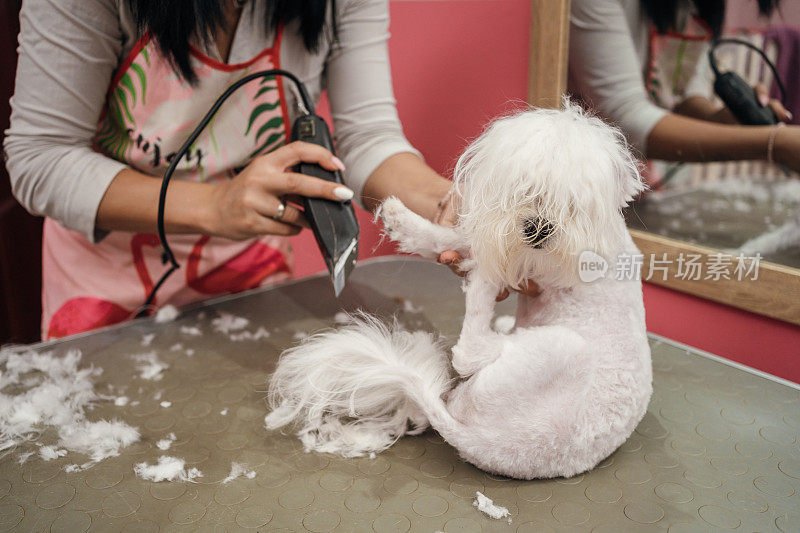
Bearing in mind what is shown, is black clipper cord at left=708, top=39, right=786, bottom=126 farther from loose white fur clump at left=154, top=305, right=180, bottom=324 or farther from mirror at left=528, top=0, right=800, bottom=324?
loose white fur clump at left=154, top=305, right=180, bottom=324

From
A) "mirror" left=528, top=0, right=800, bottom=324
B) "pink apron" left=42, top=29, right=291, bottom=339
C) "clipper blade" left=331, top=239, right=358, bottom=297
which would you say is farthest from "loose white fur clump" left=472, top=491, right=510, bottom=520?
"pink apron" left=42, top=29, right=291, bottom=339

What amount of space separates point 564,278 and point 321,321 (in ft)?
1.44

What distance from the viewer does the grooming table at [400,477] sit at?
1.56 feet

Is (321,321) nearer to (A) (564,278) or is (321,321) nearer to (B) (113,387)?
(B) (113,387)

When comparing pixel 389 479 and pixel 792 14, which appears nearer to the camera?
pixel 389 479

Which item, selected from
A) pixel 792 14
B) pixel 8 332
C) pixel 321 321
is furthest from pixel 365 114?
pixel 8 332

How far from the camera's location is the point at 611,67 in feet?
2.82

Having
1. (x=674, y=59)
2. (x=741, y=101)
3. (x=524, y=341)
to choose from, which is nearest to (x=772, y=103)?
(x=741, y=101)

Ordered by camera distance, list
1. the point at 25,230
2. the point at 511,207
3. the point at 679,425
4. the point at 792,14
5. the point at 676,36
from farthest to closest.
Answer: the point at 25,230, the point at 676,36, the point at 792,14, the point at 679,425, the point at 511,207

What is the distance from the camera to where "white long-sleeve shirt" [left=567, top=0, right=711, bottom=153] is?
82cm

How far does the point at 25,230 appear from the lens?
4.07ft

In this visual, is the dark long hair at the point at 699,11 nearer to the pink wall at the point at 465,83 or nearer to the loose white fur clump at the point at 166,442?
the pink wall at the point at 465,83

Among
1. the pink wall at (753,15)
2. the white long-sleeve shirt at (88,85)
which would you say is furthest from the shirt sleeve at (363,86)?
the pink wall at (753,15)

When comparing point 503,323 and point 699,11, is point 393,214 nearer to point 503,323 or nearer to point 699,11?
point 503,323
